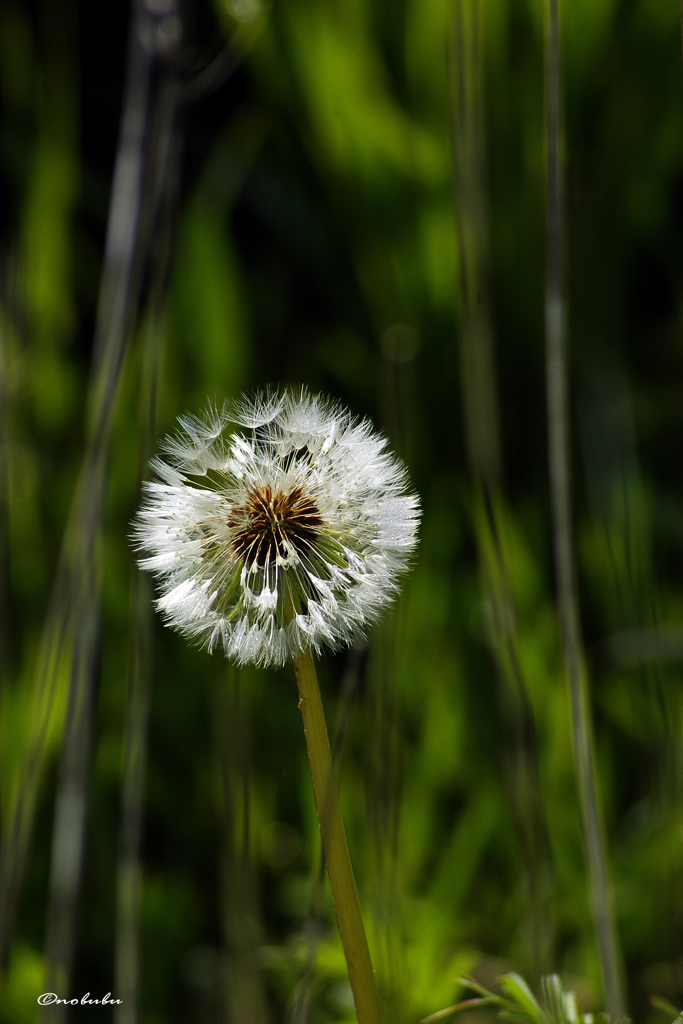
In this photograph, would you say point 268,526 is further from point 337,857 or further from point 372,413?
point 372,413

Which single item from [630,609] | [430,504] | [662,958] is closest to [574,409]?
[430,504]

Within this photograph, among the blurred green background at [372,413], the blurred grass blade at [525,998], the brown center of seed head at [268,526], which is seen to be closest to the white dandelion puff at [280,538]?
the brown center of seed head at [268,526]

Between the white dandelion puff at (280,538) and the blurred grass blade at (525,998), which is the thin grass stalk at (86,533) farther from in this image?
the blurred grass blade at (525,998)

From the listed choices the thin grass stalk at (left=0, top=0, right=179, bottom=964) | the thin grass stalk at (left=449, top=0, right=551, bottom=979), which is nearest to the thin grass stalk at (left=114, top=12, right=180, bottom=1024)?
the thin grass stalk at (left=0, top=0, right=179, bottom=964)

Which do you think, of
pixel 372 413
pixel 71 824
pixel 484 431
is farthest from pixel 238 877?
pixel 372 413

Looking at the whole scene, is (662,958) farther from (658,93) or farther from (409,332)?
(658,93)
